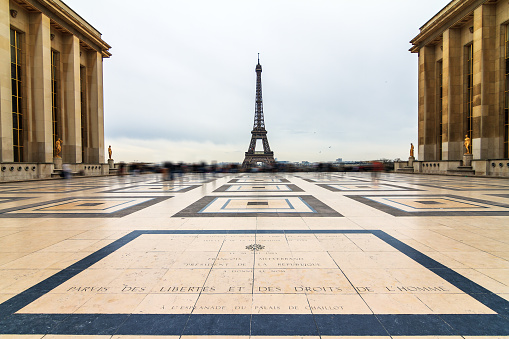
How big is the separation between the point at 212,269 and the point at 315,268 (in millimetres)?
1633

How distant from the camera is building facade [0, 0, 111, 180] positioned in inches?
1019

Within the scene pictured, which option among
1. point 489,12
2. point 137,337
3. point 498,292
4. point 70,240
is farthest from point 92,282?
point 489,12

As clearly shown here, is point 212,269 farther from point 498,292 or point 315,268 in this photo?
point 498,292

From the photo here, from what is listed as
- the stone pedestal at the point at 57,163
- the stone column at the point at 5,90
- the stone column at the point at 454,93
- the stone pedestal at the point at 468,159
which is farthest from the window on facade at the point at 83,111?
the stone column at the point at 454,93

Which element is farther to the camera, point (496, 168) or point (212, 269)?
point (496, 168)

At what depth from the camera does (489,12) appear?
100 feet

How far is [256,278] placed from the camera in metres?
3.93

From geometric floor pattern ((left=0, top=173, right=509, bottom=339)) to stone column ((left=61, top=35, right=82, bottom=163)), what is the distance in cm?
3335

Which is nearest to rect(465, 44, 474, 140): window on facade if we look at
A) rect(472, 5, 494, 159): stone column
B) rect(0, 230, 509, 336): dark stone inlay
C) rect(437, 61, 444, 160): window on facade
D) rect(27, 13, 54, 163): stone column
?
rect(472, 5, 494, 159): stone column

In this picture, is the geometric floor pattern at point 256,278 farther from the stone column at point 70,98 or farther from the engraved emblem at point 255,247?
the stone column at point 70,98

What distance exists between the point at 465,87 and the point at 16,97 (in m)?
53.7

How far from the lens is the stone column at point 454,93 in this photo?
3631 centimetres

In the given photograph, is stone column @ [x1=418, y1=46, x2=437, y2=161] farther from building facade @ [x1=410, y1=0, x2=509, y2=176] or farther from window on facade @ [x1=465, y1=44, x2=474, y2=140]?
window on facade @ [x1=465, y1=44, x2=474, y2=140]

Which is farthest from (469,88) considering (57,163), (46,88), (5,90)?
(5,90)
